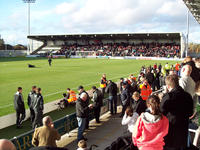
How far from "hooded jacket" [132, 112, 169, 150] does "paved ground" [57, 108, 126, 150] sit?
343 cm

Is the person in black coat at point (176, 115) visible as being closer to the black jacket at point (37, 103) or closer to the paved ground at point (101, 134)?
the paved ground at point (101, 134)

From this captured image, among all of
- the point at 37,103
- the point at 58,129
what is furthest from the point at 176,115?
the point at 37,103

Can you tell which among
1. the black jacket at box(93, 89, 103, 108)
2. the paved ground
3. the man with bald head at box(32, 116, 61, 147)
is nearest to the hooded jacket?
the man with bald head at box(32, 116, 61, 147)

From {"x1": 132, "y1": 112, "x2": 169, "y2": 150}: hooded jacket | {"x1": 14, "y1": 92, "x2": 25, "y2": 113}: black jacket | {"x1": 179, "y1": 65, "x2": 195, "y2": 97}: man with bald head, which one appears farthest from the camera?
{"x1": 14, "y1": 92, "x2": 25, "y2": 113}: black jacket

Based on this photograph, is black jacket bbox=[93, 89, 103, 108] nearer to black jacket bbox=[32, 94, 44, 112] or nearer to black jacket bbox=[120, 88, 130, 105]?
black jacket bbox=[120, 88, 130, 105]

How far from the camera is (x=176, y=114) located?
11.9ft

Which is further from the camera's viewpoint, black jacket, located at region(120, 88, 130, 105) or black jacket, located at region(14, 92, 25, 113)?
black jacket, located at region(120, 88, 130, 105)

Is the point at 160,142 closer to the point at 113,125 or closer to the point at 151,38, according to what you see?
the point at 113,125

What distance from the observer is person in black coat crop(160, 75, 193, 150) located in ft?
11.8

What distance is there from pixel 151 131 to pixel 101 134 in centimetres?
473

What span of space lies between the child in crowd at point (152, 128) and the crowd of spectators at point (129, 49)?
2026 inches

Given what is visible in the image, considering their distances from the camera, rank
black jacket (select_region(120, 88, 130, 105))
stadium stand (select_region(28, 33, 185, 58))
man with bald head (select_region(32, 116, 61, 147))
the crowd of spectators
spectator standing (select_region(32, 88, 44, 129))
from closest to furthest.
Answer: man with bald head (select_region(32, 116, 61, 147)) → spectator standing (select_region(32, 88, 44, 129)) → black jacket (select_region(120, 88, 130, 105)) → the crowd of spectators → stadium stand (select_region(28, 33, 185, 58))

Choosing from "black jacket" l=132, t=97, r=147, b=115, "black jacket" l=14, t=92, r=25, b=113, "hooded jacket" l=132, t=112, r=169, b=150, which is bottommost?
"black jacket" l=14, t=92, r=25, b=113

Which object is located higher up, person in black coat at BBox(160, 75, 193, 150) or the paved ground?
person in black coat at BBox(160, 75, 193, 150)
